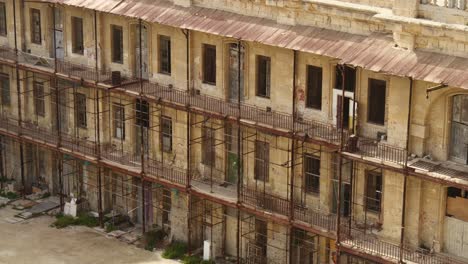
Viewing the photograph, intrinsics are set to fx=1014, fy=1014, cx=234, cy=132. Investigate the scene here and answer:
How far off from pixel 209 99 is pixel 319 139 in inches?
293

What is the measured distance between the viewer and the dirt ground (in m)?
51.5

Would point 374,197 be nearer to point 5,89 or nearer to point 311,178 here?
point 311,178

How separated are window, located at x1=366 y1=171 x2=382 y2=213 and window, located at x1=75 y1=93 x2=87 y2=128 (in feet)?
62.4

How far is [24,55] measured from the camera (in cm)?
5853

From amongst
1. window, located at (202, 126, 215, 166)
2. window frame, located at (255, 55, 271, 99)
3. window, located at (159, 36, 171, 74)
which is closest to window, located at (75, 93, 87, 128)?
window, located at (159, 36, 171, 74)

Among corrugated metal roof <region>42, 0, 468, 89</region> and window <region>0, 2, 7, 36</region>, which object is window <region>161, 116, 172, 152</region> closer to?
corrugated metal roof <region>42, 0, 468, 89</region>

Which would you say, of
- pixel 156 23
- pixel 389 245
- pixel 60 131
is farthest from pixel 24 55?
pixel 389 245

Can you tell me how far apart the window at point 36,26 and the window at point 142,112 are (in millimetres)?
8645

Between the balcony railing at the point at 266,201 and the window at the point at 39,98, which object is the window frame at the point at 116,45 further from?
the balcony railing at the point at 266,201

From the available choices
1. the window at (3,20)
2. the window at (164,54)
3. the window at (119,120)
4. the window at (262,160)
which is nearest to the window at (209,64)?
the window at (164,54)

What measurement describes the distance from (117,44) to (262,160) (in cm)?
1138

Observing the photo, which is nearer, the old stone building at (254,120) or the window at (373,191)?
the old stone building at (254,120)

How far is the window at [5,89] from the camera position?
Result: 199 ft

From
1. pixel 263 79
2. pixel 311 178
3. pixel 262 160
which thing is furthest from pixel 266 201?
pixel 263 79
